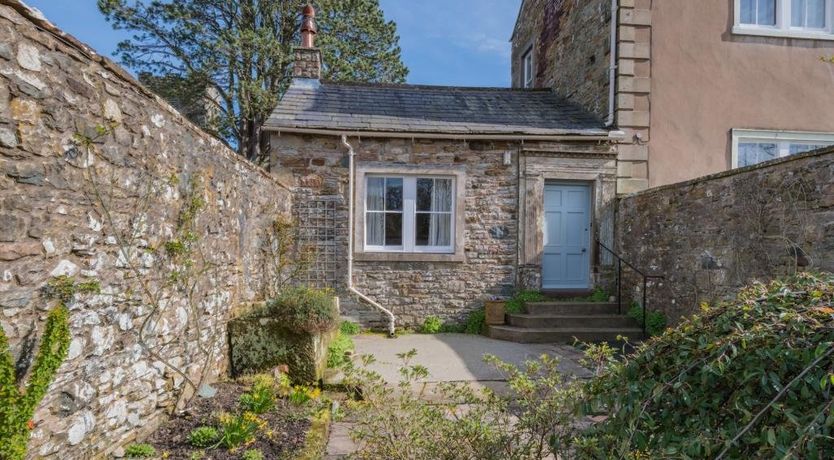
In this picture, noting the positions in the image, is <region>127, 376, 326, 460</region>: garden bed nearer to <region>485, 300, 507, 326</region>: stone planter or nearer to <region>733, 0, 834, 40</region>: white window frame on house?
<region>485, 300, 507, 326</region>: stone planter

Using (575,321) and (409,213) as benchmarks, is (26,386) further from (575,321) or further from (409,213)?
(575,321)

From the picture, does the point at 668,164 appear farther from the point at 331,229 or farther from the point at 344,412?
the point at 344,412

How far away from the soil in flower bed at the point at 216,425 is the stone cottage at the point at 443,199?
4.07m

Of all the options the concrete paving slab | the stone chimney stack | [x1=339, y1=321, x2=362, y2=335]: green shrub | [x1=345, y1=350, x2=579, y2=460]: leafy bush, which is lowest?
the concrete paving slab

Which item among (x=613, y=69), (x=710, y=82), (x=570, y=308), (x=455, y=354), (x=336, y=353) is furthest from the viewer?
(x=710, y=82)

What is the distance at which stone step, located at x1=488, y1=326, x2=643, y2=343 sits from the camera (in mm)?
7047

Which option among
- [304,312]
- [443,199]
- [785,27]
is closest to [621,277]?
[443,199]

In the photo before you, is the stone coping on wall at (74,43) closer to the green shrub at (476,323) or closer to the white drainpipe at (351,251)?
the white drainpipe at (351,251)

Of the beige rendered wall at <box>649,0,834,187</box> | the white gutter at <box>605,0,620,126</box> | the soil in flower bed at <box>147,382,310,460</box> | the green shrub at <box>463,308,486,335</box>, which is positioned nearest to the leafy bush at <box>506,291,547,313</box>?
the green shrub at <box>463,308,486,335</box>

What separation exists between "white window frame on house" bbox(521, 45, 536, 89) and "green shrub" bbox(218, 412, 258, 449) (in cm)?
1128

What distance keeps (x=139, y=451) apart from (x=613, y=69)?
28.5 feet

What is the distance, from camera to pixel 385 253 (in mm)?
7926

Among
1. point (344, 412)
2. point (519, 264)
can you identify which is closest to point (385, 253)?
point (519, 264)

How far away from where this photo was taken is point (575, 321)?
736 centimetres
